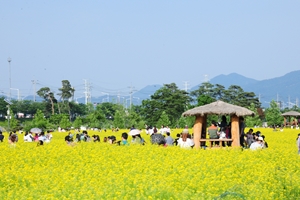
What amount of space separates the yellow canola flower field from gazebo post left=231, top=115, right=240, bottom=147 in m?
4.46

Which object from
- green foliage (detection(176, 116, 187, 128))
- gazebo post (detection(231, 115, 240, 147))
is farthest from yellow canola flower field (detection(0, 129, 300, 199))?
green foliage (detection(176, 116, 187, 128))

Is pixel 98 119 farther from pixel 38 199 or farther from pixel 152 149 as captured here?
pixel 38 199

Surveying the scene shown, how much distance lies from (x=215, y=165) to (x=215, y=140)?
25.9 ft

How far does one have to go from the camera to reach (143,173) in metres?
14.6

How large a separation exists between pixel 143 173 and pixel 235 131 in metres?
11.0

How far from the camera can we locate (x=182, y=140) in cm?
2278

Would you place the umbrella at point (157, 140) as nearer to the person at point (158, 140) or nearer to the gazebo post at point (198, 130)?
the person at point (158, 140)

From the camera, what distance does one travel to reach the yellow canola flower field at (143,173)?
10820 mm

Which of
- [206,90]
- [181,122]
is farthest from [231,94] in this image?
[181,122]

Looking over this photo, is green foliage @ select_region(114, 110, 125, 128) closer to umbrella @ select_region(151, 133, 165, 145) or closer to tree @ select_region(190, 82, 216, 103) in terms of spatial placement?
tree @ select_region(190, 82, 216, 103)

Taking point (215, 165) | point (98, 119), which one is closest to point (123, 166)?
point (215, 165)

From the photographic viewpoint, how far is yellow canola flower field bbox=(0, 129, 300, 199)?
35.5 feet

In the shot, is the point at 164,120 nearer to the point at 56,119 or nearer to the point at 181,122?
the point at 181,122

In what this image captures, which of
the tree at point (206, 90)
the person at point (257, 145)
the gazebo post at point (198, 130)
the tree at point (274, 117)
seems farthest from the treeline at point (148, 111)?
the person at point (257, 145)
